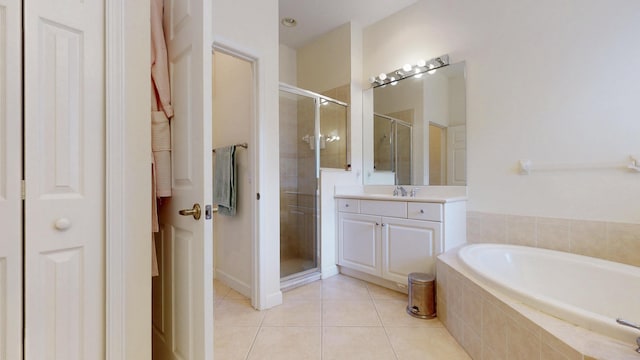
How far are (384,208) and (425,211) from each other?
1.23 ft

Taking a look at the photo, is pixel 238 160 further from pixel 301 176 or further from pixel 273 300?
pixel 273 300

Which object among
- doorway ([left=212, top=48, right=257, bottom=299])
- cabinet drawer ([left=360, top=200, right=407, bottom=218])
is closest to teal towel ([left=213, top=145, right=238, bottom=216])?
doorway ([left=212, top=48, right=257, bottom=299])

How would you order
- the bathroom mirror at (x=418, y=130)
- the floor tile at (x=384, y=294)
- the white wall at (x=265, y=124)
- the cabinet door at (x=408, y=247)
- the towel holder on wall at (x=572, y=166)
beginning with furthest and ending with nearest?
1. the bathroom mirror at (x=418, y=130)
2. the floor tile at (x=384, y=294)
3. the cabinet door at (x=408, y=247)
4. the white wall at (x=265, y=124)
5. the towel holder on wall at (x=572, y=166)

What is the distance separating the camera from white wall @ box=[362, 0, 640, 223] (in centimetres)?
172

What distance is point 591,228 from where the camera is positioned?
1804 millimetres

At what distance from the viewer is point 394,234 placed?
93.4 inches

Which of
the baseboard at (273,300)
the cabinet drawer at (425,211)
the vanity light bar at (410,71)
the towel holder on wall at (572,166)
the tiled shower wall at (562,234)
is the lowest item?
the baseboard at (273,300)

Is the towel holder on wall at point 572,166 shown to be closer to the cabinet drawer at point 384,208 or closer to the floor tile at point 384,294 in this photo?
the cabinet drawer at point 384,208

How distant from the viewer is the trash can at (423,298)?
1.96m

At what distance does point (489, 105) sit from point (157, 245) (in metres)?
2.50

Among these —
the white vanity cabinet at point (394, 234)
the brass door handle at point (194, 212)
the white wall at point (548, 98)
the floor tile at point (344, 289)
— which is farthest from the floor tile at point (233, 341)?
the white wall at point (548, 98)

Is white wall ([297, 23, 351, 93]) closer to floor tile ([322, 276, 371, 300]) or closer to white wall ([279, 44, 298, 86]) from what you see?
white wall ([279, 44, 298, 86])
